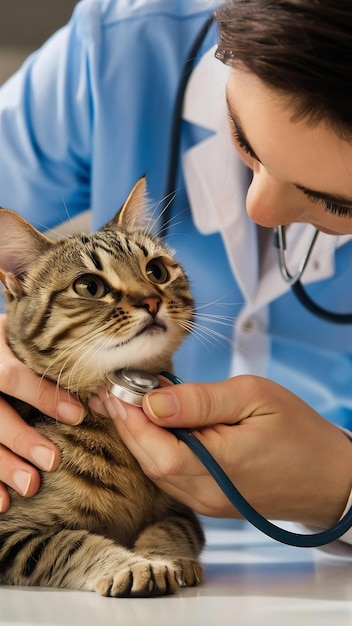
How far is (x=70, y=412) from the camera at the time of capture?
0.76 metres

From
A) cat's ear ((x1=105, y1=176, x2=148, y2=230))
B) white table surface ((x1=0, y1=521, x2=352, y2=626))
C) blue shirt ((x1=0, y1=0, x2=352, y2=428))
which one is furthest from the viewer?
blue shirt ((x1=0, y1=0, x2=352, y2=428))

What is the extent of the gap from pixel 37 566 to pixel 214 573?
17 cm

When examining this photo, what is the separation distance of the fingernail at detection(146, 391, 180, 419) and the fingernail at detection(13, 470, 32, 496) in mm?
143

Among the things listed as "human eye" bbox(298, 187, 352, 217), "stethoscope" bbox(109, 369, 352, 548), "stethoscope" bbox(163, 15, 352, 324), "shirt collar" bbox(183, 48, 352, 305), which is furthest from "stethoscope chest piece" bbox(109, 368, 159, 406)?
"shirt collar" bbox(183, 48, 352, 305)

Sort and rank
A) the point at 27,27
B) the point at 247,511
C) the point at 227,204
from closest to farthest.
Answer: the point at 247,511
the point at 227,204
the point at 27,27

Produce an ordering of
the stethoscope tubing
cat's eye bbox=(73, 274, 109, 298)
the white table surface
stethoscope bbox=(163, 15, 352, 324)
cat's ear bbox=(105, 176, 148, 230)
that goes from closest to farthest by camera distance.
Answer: the white table surface → the stethoscope tubing → cat's eye bbox=(73, 274, 109, 298) → cat's ear bbox=(105, 176, 148, 230) → stethoscope bbox=(163, 15, 352, 324)

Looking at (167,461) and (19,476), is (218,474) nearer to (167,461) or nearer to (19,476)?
(167,461)

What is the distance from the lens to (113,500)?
0.76m

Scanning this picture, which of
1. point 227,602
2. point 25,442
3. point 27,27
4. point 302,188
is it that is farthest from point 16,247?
point 27,27

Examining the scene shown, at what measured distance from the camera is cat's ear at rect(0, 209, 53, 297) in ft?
2.60

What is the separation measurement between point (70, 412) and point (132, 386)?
0.29 feet

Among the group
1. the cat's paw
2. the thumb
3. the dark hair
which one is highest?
the dark hair

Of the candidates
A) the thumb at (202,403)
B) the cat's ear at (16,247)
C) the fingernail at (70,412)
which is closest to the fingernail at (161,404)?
the thumb at (202,403)

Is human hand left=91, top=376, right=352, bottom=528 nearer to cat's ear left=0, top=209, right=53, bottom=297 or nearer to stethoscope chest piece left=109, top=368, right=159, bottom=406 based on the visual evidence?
stethoscope chest piece left=109, top=368, right=159, bottom=406
